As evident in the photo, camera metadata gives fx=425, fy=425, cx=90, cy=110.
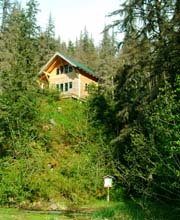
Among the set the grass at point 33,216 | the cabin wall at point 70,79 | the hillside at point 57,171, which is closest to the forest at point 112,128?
the hillside at point 57,171

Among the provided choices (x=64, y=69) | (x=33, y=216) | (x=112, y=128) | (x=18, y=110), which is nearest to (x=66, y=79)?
(x=64, y=69)

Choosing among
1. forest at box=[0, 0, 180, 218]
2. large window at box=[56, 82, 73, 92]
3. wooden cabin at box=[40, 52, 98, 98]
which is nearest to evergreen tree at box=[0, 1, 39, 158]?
forest at box=[0, 0, 180, 218]

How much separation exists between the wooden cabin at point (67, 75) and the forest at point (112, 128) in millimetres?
6751

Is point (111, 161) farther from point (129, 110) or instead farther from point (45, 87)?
point (45, 87)

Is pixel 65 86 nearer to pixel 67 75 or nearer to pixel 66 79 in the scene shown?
pixel 66 79

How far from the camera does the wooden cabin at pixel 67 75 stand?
4741cm

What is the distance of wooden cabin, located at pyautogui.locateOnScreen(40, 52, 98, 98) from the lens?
4741 centimetres

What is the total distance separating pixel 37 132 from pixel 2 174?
5058mm

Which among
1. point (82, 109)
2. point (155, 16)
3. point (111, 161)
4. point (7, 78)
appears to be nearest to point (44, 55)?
point (82, 109)

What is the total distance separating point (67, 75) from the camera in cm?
4869

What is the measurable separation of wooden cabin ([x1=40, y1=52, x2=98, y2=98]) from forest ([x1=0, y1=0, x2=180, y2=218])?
675 centimetres

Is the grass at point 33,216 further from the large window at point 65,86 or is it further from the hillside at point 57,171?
the large window at point 65,86

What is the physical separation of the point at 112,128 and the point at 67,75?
54.1 ft

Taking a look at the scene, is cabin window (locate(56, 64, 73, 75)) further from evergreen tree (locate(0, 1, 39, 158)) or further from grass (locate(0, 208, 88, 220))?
grass (locate(0, 208, 88, 220))
